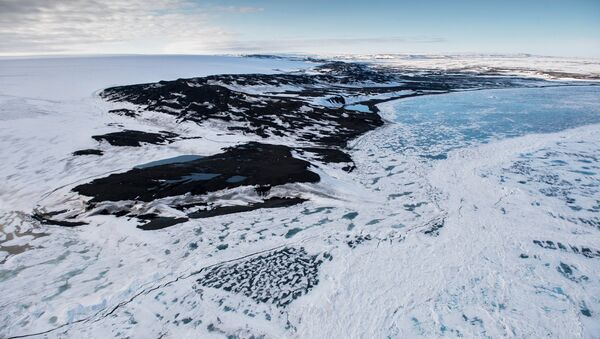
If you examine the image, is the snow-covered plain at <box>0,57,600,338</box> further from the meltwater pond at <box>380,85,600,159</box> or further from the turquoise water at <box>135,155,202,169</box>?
the meltwater pond at <box>380,85,600,159</box>

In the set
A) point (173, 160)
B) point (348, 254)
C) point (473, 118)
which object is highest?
point (473, 118)

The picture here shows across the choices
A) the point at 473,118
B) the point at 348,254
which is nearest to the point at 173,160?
the point at 348,254

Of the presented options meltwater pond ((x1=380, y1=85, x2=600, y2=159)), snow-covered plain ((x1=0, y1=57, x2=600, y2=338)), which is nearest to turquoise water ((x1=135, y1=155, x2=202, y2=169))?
snow-covered plain ((x1=0, y1=57, x2=600, y2=338))

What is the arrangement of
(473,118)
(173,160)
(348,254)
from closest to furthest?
1. (348,254)
2. (173,160)
3. (473,118)

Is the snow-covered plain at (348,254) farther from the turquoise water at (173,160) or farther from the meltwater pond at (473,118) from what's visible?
the meltwater pond at (473,118)

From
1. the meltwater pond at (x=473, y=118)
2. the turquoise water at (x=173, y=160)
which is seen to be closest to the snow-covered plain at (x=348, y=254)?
the turquoise water at (x=173, y=160)

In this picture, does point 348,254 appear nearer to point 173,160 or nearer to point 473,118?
point 173,160

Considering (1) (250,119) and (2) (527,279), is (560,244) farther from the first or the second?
(1) (250,119)
